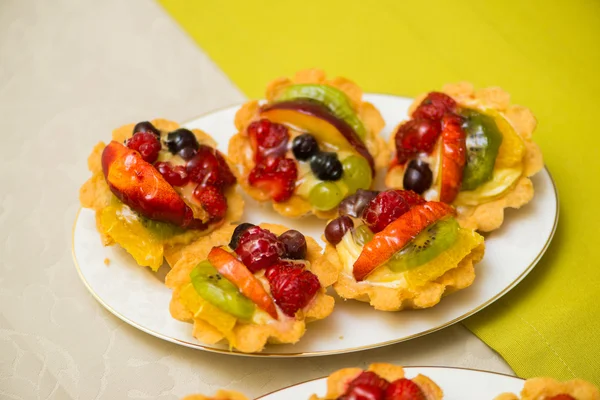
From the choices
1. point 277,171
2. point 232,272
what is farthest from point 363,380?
point 277,171

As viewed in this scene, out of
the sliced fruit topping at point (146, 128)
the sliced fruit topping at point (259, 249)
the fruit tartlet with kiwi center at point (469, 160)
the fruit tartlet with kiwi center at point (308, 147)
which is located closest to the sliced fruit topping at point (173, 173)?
the sliced fruit topping at point (146, 128)

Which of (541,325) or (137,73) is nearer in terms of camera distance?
(541,325)

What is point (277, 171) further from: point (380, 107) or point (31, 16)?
point (31, 16)

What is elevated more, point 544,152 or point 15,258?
point 544,152

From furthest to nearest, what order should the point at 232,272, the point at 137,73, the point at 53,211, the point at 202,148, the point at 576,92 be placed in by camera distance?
the point at 137,73
the point at 576,92
the point at 53,211
the point at 202,148
the point at 232,272

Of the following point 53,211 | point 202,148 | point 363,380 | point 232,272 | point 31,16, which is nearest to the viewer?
point 363,380

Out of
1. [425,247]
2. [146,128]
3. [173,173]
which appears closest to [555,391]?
[425,247]
